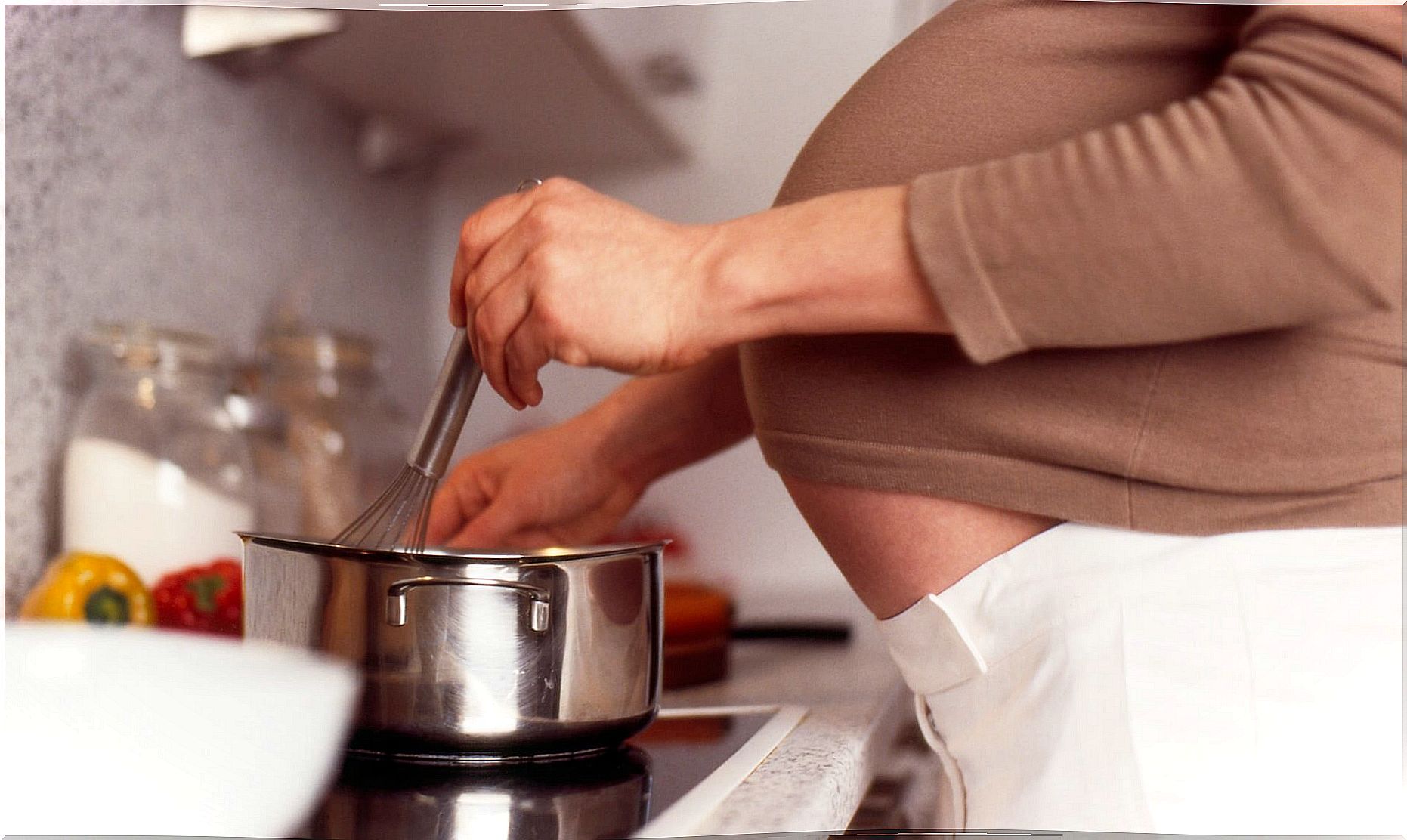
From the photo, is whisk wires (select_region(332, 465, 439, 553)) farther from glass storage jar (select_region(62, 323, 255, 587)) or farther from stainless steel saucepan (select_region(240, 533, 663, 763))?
glass storage jar (select_region(62, 323, 255, 587))

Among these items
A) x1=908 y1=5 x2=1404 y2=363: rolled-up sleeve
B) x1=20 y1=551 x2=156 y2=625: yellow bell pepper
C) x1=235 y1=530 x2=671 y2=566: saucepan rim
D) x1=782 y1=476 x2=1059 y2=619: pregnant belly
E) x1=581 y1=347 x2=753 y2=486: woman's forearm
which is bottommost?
x1=20 y1=551 x2=156 y2=625: yellow bell pepper

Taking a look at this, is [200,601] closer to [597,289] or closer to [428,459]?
[428,459]

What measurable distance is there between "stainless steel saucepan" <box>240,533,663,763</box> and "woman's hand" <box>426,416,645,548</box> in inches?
5.8

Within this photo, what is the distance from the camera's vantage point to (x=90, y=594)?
0.50 m

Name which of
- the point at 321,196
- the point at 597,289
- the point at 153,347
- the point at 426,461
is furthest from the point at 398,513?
the point at 321,196

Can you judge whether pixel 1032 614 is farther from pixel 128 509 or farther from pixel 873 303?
pixel 128 509

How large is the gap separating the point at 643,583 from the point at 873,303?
150 mm

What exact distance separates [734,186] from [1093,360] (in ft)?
1.78

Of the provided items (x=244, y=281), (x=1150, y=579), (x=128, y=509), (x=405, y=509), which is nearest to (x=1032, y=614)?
(x=1150, y=579)

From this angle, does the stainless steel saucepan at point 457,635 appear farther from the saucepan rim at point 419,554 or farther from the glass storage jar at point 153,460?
the glass storage jar at point 153,460

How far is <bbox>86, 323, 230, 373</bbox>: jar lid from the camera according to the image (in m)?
0.58

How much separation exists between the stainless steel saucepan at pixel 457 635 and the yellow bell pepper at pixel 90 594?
0.65ft

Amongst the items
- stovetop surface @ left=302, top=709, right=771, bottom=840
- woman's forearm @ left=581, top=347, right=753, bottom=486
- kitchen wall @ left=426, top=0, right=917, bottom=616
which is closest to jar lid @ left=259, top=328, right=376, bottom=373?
Answer: kitchen wall @ left=426, top=0, right=917, bottom=616

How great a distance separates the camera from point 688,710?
0.49m
